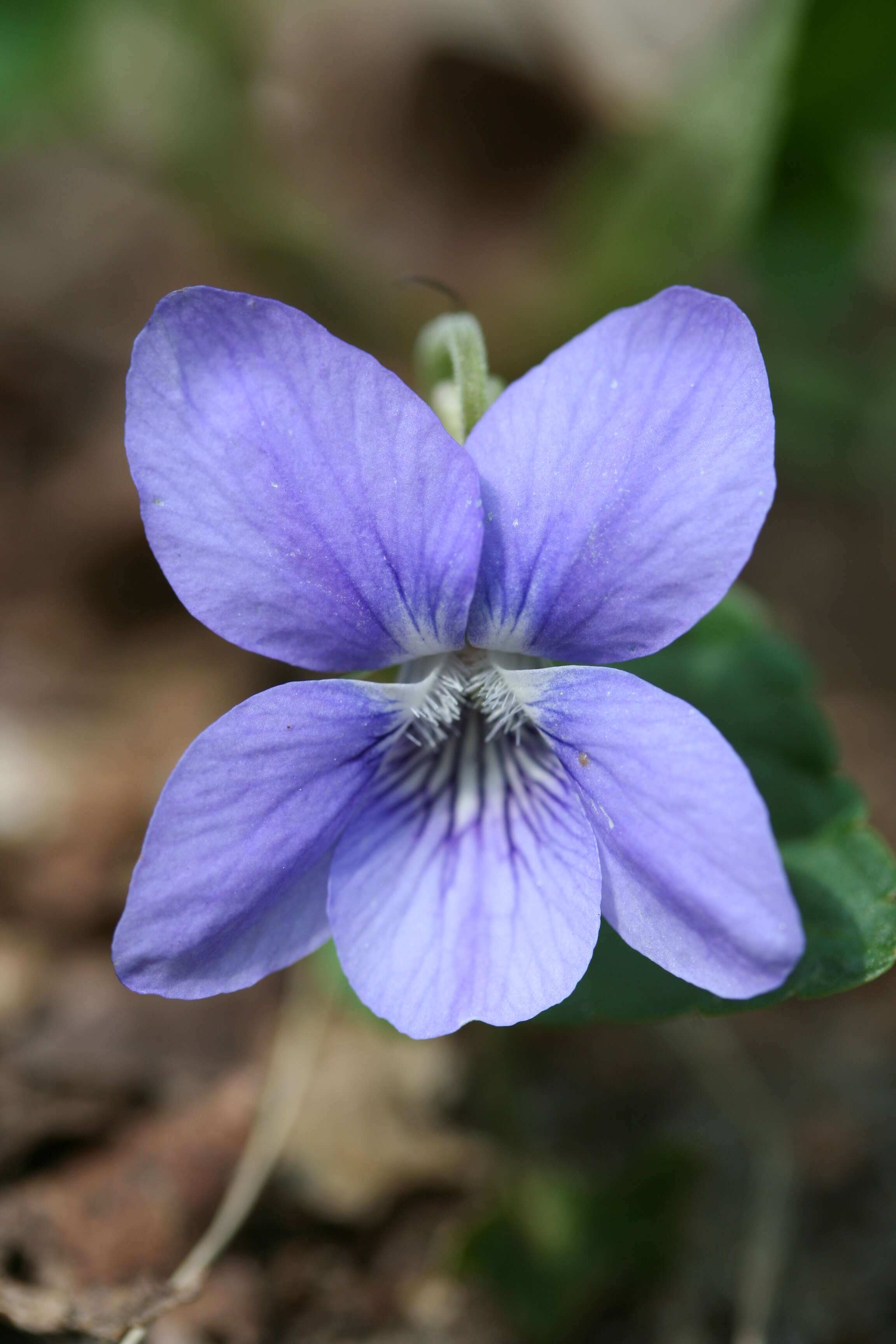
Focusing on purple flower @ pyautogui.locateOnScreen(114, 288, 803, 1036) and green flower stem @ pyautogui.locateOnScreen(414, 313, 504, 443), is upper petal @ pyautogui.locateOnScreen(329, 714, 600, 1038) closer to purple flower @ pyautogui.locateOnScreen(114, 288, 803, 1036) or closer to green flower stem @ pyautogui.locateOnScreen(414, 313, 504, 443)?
purple flower @ pyautogui.locateOnScreen(114, 288, 803, 1036)

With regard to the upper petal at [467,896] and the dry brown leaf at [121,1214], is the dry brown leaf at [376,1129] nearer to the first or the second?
the dry brown leaf at [121,1214]

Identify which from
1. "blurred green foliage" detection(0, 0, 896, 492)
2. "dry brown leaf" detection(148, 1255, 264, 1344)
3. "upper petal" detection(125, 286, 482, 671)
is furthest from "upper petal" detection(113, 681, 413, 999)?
"blurred green foliage" detection(0, 0, 896, 492)

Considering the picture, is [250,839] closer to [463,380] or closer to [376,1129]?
[463,380]

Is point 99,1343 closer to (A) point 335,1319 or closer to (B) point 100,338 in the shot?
(A) point 335,1319

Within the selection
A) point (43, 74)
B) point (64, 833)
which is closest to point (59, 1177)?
point (64, 833)

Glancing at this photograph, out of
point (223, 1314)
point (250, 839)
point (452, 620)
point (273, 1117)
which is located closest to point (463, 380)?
point (452, 620)
